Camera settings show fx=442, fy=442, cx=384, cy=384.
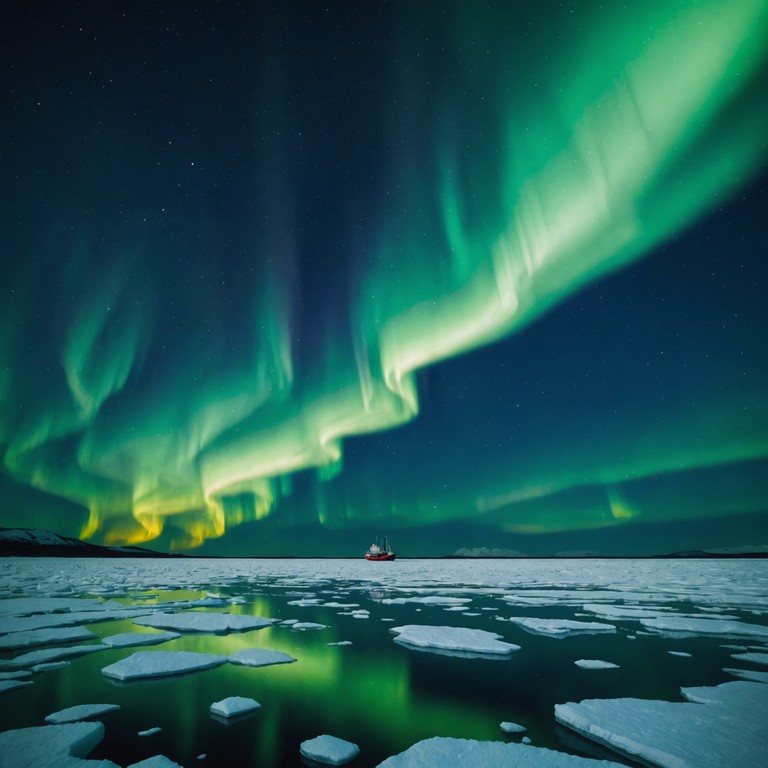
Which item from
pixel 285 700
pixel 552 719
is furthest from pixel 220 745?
pixel 552 719

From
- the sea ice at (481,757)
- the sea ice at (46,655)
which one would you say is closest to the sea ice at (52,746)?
the sea ice at (481,757)

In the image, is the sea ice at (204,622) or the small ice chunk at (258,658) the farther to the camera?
the sea ice at (204,622)

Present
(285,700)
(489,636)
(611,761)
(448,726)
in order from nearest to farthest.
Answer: (611,761) < (448,726) < (285,700) < (489,636)

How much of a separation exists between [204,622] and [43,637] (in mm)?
3055

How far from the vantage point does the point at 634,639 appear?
8.95 m

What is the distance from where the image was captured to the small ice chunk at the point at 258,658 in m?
6.93

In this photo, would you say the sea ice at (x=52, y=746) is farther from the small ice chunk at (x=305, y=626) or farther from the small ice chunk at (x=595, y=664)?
the small ice chunk at (x=595, y=664)

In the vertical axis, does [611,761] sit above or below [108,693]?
below

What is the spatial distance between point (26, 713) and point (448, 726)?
4.56m

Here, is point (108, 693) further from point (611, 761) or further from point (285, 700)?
point (611, 761)

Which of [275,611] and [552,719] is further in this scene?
[275,611]

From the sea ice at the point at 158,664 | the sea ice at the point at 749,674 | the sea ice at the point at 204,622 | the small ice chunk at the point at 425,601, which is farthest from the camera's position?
the small ice chunk at the point at 425,601

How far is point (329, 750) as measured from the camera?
3910mm

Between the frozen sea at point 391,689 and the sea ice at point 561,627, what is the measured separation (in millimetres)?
57
